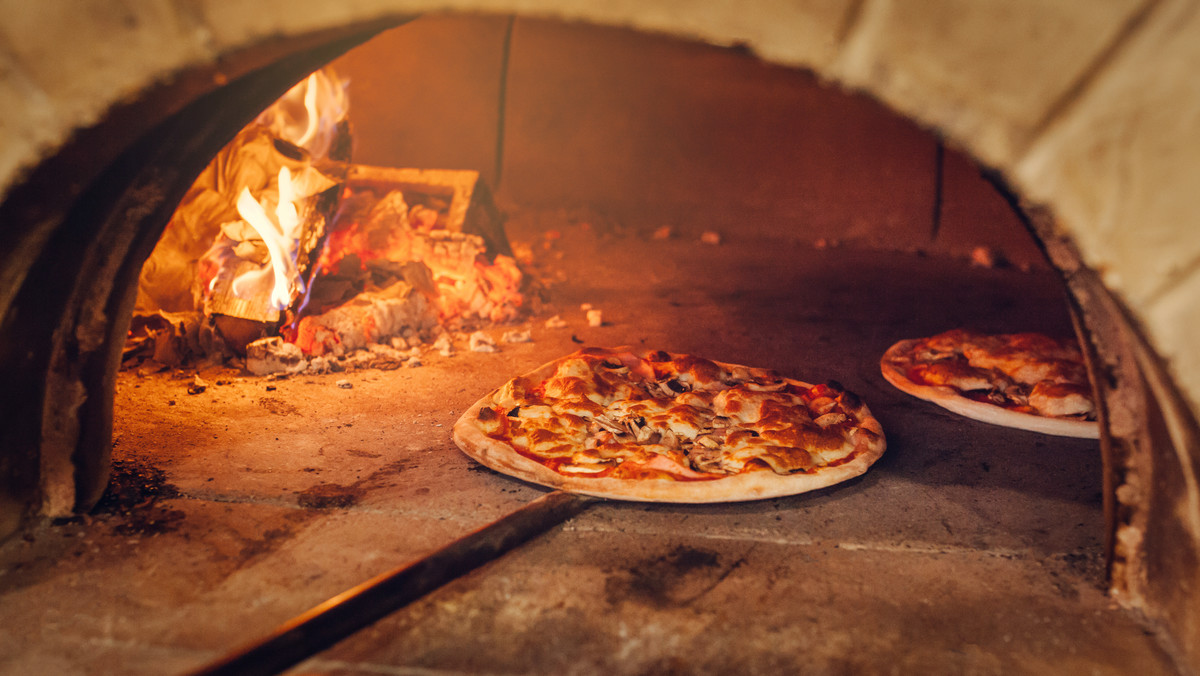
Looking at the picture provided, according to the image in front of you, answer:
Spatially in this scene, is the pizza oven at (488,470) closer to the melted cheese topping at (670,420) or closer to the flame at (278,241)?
the flame at (278,241)

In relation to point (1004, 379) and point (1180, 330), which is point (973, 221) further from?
point (1180, 330)

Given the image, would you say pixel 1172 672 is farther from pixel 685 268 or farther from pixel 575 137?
pixel 575 137

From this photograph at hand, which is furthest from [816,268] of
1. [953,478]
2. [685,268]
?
[953,478]

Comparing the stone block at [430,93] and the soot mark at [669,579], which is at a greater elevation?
the stone block at [430,93]

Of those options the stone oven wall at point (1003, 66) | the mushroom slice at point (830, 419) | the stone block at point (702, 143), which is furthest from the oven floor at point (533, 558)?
the stone block at point (702, 143)

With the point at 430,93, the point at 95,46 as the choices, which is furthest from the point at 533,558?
the point at 430,93

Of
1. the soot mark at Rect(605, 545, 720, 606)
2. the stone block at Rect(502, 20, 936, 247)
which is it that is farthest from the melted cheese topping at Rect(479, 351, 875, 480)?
the stone block at Rect(502, 20, 936, 247)
